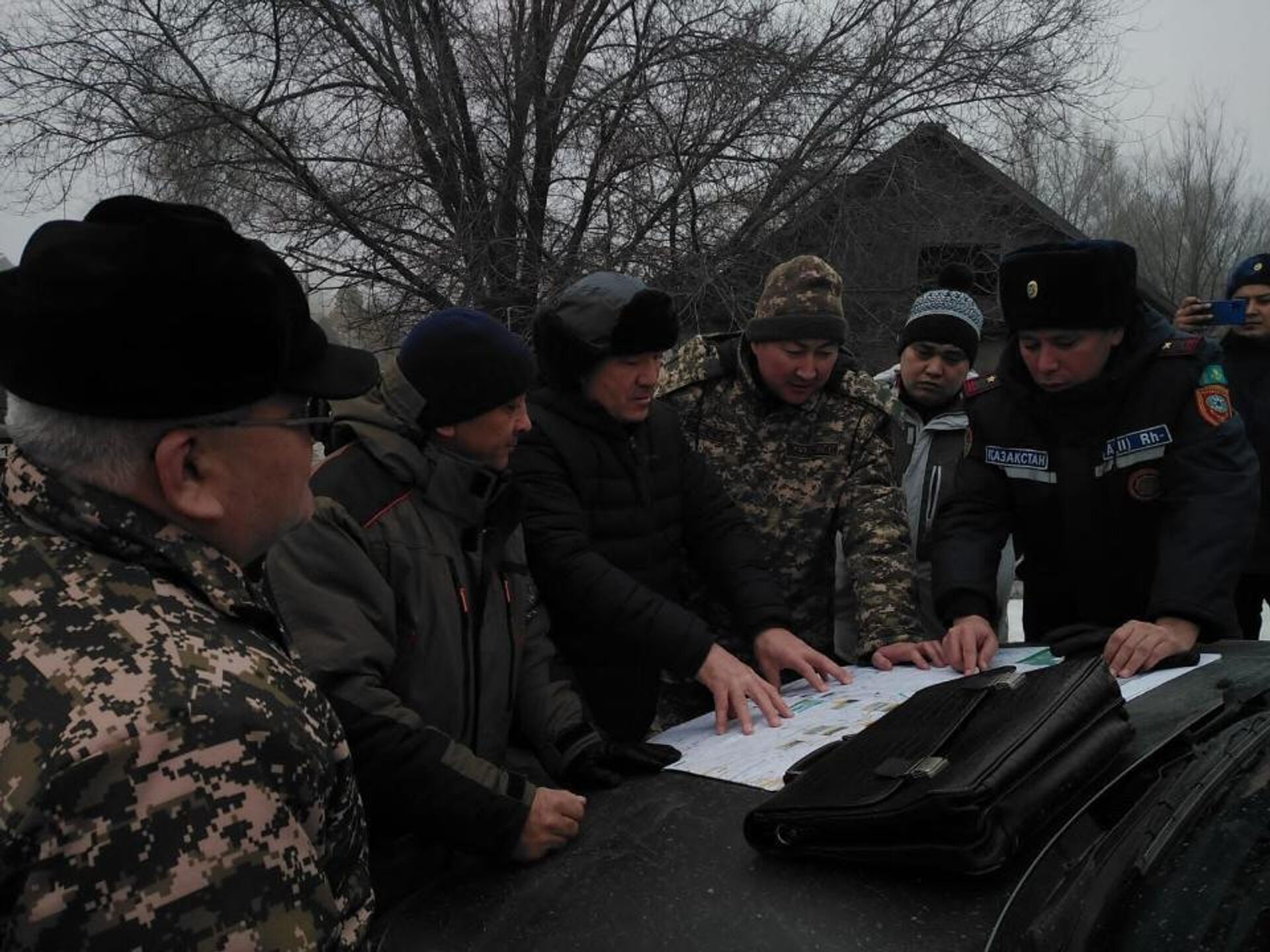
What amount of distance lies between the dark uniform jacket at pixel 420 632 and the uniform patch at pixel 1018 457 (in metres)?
1.20

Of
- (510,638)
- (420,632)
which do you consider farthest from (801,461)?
(420,632)

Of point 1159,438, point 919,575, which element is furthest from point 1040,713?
point 919,575

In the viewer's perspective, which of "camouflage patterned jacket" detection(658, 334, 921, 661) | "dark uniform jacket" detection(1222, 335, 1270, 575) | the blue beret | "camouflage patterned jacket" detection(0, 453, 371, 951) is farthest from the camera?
the blue beret

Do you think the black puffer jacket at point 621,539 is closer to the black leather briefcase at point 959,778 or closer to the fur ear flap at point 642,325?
the fur ear flap at point 642,325

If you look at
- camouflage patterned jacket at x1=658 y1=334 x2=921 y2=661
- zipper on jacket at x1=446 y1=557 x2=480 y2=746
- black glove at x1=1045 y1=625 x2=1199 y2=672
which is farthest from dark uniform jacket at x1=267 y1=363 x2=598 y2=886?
black glove at x1=1045 y1=625 x2=1199 y2=672

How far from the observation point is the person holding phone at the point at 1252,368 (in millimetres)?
3600

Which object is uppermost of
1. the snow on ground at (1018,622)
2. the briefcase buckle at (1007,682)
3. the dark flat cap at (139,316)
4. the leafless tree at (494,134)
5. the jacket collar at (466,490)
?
the leafless tree at (494,134)

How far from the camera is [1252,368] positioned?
3.71 m

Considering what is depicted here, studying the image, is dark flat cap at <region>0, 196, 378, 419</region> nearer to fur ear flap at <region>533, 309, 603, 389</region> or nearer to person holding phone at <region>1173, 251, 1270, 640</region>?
fur ear flap at <region>533, 309, 603, 389</region>

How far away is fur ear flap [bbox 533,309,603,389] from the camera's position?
7.41ft

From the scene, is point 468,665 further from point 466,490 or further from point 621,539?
point 621,539

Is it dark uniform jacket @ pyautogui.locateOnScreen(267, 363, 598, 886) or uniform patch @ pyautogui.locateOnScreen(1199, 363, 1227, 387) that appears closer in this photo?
dark uniform jacket @ pyautogui.locateOnScreen(267, 363, 598, 886)

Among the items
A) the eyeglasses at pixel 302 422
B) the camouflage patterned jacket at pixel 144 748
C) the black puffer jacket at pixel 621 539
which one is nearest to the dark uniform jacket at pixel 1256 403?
the black puffer jacket at pixel 621 539

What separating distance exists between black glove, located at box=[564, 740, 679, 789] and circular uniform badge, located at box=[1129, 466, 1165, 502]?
1.29 metres
